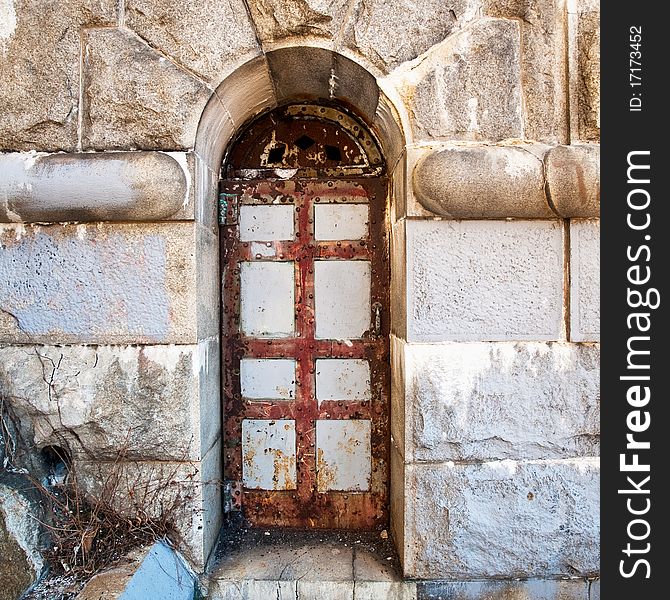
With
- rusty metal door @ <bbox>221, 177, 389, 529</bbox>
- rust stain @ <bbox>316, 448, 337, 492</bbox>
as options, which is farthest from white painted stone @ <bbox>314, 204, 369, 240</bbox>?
rust stain @ <bbox>316, 448, 337, 492</bbox>

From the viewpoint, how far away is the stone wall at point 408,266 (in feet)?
7.28

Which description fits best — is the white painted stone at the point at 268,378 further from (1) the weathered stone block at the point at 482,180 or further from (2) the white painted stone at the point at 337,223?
(1) the weathered stone block at the point at 482,180

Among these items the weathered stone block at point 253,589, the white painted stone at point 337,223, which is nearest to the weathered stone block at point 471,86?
the white painted stone at point 337,223

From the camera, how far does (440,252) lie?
2258 millimetres

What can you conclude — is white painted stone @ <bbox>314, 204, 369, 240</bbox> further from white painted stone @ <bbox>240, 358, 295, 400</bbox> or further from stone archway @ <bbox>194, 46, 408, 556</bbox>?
white painted stone @ <bbox>240, 358, 295, 400</bbox>

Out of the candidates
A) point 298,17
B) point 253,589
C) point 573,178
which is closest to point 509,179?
point 573,178

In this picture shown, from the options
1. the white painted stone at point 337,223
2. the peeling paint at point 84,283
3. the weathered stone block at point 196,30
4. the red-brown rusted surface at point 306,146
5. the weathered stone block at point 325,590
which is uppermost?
the weathered stone block at point 196,30

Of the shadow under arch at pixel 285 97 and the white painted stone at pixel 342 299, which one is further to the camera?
the white painted stone at pixel 342 299

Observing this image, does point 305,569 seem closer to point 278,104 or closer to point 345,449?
point 345,449

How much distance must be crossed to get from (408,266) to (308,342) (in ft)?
2.33

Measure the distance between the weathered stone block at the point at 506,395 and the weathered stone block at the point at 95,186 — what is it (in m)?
1.15

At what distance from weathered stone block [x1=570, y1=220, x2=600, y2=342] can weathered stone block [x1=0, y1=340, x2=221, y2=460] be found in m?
1.55

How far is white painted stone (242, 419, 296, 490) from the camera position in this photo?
2.71m

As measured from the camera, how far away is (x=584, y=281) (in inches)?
88.8
